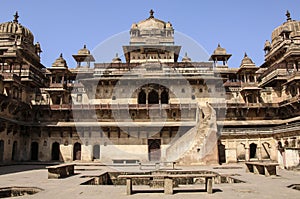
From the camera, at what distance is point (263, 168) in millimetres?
14664

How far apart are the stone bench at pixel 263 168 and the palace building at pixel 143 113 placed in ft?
23.3

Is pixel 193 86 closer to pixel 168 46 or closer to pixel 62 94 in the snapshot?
pixel 168 46

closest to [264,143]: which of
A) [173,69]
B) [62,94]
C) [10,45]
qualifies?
[173,69]

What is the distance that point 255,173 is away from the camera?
15.0m

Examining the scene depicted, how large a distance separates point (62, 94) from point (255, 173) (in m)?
22.9

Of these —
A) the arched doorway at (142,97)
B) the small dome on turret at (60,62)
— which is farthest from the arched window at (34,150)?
the arched doorway at (142,97)

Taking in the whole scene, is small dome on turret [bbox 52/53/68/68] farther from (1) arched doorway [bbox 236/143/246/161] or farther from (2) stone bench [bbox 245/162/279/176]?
(2) stone bench [bbox 245/162/279/176]

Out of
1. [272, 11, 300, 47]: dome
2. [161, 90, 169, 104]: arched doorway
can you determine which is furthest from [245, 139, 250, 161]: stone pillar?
[272, 11, 300, 47]: dome

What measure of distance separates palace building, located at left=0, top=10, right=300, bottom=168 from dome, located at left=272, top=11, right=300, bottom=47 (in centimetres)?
1001

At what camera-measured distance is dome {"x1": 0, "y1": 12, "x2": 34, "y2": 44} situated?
40.7 meters

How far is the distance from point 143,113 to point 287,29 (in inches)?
1108

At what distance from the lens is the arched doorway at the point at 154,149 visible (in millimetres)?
27484

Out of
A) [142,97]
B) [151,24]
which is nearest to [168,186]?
Answer: [142,97]

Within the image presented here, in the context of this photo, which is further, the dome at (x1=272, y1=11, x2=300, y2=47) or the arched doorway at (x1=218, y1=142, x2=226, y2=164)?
the dome at (x1=272, y1=11, x2=300, y2=47)
